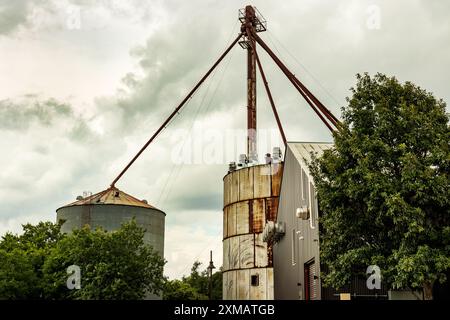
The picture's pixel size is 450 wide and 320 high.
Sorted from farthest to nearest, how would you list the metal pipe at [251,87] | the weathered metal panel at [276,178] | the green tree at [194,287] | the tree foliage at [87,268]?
the green tree at [194,287] < the metal pipe at [251,87] < the weathered metal panel at [276,178] < the tree foliage at [87,268]

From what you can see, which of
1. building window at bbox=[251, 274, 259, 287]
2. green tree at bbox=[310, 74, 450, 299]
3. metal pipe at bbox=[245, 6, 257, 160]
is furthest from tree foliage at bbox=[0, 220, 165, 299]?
green tree at bbox=[310, 74, 450, 299]

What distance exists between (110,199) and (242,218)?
19.4 m

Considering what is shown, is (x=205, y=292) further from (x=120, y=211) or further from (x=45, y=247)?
(x=45, y=247)

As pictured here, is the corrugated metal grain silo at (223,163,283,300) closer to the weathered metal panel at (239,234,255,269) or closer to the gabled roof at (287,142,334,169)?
the weathered metal panel at (239,234,255,269)

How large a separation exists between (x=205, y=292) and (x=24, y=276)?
60.3m

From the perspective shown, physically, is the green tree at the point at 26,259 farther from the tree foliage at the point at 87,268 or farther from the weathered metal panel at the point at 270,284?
the weathered metal panel at the point at 270,284

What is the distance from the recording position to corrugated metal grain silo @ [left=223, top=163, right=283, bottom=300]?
117 ft

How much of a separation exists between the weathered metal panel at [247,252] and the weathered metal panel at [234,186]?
3150 millimetres

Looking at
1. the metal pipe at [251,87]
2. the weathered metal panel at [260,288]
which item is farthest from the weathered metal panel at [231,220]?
the metal pipe at [251,87]

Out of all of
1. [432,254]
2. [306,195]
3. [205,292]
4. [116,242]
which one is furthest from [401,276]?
[205,292]

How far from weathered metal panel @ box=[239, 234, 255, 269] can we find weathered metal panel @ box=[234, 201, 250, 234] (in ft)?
1.69

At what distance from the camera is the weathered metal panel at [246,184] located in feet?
121

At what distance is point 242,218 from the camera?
36844 mm

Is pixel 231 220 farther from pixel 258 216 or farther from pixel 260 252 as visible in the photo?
pixel 260 252
